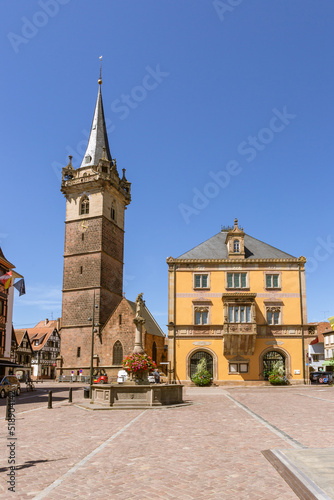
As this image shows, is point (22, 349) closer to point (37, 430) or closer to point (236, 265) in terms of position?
point (236, 265)

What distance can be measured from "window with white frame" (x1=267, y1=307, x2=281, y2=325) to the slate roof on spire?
34.5 meters

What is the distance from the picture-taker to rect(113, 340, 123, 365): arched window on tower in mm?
56844

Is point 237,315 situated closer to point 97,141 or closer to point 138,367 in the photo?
point 138,367

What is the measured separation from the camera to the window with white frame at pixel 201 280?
44750mm

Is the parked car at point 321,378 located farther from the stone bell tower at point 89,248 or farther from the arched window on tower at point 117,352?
the stone bell tower at point 89,248

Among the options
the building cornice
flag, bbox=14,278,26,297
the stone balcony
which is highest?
the building cornice

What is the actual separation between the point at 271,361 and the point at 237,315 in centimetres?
532

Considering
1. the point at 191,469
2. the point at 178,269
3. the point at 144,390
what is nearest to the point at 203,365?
the point at 178,269

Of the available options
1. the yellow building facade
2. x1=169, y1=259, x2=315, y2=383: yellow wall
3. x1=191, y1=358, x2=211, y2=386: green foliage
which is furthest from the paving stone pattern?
x1=169, y1=259, x2=315, y2=383: yellow wall

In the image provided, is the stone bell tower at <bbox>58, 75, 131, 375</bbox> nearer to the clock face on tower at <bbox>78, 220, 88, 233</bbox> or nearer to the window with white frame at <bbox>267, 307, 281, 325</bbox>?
the clock face on tower at <bbox>78, 220, 88, 233</bbox>

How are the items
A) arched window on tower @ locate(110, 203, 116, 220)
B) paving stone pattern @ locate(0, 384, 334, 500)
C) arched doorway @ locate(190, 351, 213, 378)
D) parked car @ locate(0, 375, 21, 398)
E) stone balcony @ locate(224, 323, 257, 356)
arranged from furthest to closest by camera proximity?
arched window on tower @ locate(110, 203, 116, 220), arched doorway @ locate(190, 351, 213, 378), stone balcony @ locate(224, 323, 257, 356), parked car @ locate(0, 375, 21, 398), paving stone pattern @ locate(0, 384, 334, 500)

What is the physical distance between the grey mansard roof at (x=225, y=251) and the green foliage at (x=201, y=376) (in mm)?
10107

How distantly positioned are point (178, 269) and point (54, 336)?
53.0 metres

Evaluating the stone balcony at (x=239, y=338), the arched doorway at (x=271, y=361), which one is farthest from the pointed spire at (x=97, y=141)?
the arched doorway at (x=271, y=361)
